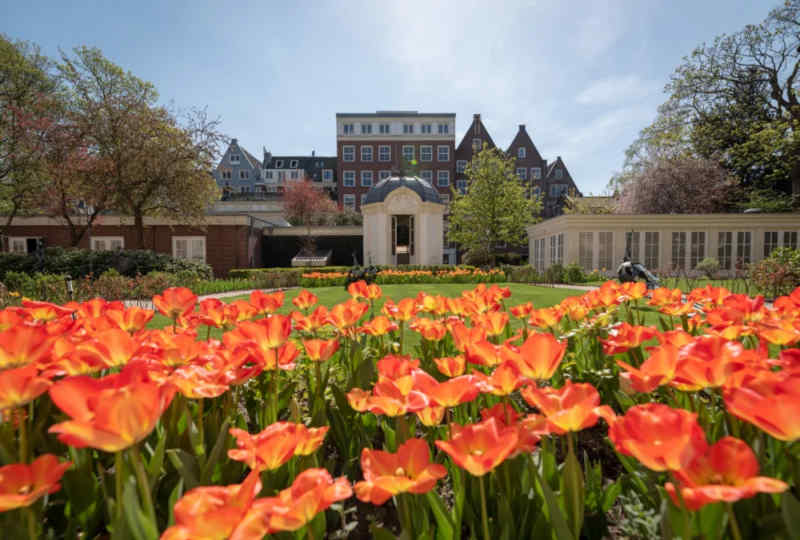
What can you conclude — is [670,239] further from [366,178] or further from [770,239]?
[366,178]

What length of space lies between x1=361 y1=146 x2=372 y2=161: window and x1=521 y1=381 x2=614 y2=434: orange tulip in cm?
5046

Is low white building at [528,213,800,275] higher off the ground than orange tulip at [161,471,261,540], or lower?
higher

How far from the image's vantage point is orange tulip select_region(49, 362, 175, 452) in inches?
26.6

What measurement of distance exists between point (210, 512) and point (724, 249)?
2457 cm

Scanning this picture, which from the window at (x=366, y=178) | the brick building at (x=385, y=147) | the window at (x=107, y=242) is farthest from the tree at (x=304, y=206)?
the window at (x=107, y=242)

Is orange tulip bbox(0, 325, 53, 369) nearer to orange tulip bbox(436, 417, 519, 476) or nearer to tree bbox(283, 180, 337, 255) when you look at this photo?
orange tulip bbox(436, 417, 519, 476)

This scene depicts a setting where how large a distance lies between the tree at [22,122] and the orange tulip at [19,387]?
21974 millimetres

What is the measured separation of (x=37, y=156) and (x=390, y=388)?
2525cm

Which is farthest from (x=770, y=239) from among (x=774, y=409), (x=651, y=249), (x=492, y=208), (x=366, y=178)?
(x=366, y=178)

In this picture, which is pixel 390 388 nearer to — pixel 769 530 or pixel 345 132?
pixel 769 530

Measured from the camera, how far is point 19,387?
0.87 meters

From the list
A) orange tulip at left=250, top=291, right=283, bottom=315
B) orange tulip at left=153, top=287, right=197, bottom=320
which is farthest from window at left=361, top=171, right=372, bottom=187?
orange tulip at left=153, top=287, right=197, bottom=320

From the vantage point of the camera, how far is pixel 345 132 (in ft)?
162

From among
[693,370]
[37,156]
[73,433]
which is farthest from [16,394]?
[37,156]
